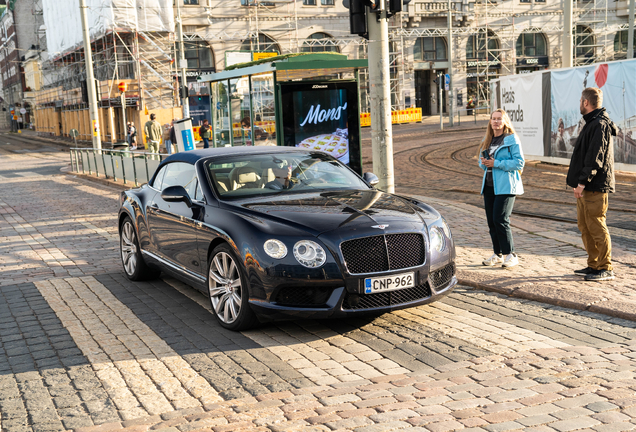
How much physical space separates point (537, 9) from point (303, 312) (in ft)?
185

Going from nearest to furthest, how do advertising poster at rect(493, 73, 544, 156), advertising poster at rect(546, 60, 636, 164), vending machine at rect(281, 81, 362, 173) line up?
vending machine at rect(281, 81, 362, 173), advertising poster at rect(546, 60, 636, 164), advertising poster at rect(493, 73, 544, 156)

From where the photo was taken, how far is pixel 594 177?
6.82 m

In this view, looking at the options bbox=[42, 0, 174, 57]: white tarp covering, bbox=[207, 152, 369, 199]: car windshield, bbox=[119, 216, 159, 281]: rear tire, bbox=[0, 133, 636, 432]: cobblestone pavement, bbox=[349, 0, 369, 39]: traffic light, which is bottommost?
bbox=[0, 133, 636, 432]: cobblestone pavement

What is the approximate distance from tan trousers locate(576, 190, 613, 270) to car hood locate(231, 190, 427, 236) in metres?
1.79

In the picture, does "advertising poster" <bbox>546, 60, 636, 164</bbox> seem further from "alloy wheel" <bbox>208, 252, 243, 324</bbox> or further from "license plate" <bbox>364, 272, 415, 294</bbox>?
"alloy wheel" <bbox>208, 252, 243, 324</bbox>

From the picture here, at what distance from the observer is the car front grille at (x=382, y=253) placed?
18.0ft

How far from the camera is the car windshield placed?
261 inches

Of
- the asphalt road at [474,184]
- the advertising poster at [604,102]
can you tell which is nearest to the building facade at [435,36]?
the asphalt road at [474,184]

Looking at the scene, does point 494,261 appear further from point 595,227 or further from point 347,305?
point 347,305

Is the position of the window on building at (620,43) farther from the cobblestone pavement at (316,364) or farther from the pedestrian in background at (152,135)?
the cobblestone pavement at (316,364)

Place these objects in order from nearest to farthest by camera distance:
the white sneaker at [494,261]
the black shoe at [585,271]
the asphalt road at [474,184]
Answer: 1. the black shoe at [585,271]
2. the white sneaker at [494,261]
3. the asphalt road at [474,184]

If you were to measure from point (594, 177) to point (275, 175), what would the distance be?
9.79ft

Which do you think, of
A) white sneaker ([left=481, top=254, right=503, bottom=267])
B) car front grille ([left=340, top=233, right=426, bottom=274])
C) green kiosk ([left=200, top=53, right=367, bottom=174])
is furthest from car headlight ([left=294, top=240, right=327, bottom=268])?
green kiosk ([left=200, top=53, right=367, bottom=174])

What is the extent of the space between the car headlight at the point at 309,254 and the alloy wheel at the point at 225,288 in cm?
59
